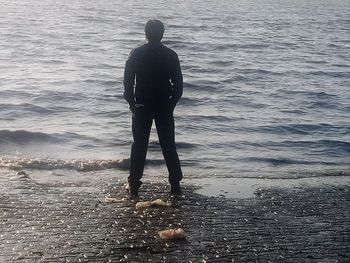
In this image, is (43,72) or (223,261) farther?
(43,72)

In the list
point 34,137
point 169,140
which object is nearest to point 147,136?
point 169,140

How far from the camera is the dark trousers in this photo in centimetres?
770

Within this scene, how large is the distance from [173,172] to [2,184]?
91.8 inches

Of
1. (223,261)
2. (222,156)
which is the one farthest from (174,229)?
(222,156)

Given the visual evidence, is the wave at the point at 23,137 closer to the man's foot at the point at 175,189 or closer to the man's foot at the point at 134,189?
the man's foot at the point at 134,189

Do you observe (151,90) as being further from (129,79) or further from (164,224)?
(164,224)

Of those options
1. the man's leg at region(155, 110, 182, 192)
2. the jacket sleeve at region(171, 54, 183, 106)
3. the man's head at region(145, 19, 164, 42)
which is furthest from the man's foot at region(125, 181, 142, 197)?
the man's head at region(145, 19, 164, 42)

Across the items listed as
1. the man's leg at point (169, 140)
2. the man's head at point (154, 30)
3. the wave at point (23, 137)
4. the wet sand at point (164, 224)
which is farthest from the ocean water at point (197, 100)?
the man's head at point (154, 30)

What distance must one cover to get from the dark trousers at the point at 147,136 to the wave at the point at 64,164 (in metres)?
1.87

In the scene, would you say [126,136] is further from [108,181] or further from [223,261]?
[223,261]

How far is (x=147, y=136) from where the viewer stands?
25.6ft

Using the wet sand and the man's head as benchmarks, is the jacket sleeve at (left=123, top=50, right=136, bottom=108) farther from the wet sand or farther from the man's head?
the wet sand

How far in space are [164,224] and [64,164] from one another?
11.2ft

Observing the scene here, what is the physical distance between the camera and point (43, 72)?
2134cm
